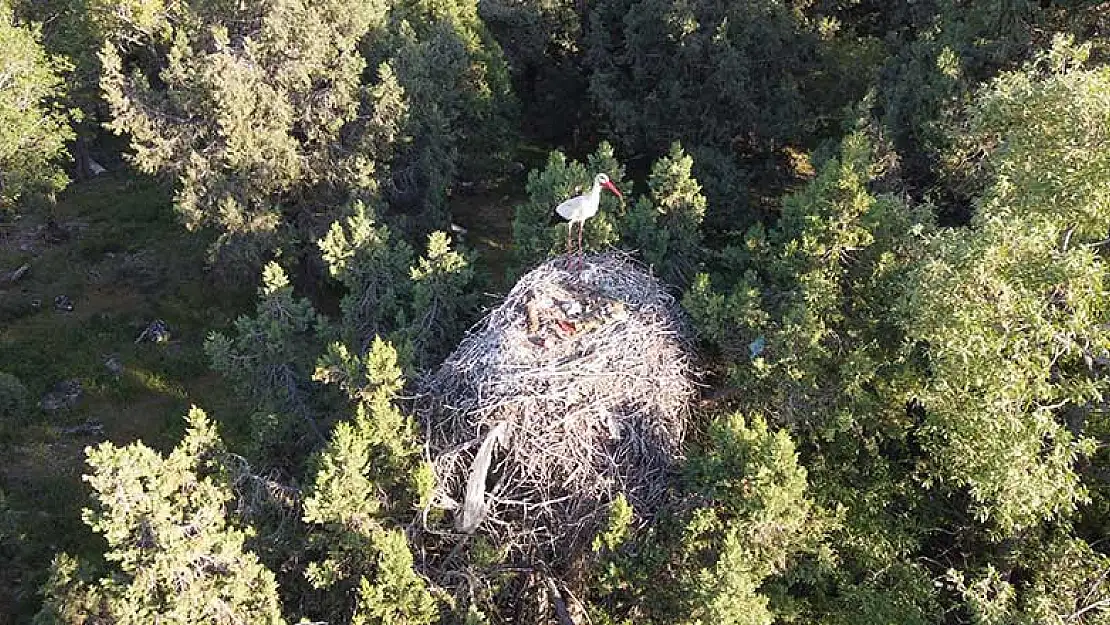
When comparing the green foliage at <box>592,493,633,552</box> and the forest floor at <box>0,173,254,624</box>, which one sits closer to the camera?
the green foliage at <box>592,493,633,552</box>

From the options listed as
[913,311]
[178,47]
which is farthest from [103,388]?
[913,311]

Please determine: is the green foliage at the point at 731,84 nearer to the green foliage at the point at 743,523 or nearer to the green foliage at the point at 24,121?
the green foliage at the point at 743,523

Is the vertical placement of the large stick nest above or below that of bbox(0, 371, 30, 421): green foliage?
above

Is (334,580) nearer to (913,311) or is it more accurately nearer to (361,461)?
(361,461)

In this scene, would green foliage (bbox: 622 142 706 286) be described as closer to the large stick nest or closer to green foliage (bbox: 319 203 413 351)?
the large stick nest

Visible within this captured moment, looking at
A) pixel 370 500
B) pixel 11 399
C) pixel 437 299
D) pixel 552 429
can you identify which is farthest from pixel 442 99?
pixel 370 500

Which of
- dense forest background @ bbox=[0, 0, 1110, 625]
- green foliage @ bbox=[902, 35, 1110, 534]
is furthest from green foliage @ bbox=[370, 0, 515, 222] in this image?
green foliage @ bbox=[902, 35, 1110, 534]

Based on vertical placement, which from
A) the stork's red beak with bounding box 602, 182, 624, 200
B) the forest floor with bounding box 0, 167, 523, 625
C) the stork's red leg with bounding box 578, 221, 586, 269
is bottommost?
the forest floor with bounding box 0, 167, 523, 625

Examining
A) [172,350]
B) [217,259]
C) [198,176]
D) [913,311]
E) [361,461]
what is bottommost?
[172,350]
